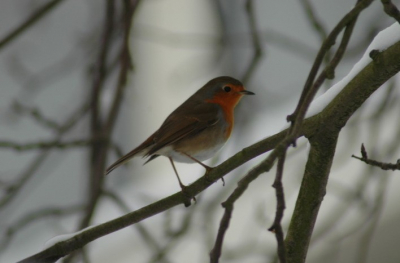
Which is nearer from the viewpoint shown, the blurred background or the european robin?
the european robin

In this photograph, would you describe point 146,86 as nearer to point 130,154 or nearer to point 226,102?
point 226,102

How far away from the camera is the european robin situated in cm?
344

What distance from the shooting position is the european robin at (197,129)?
11.3 ft

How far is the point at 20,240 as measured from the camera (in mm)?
7270

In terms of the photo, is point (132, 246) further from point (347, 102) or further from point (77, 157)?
point (347, 102)

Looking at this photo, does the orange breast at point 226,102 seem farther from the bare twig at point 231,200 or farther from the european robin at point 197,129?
the bare twig at point 231,200

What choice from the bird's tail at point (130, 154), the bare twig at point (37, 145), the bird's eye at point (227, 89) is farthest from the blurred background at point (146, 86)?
the bare twig at point (37, 145)

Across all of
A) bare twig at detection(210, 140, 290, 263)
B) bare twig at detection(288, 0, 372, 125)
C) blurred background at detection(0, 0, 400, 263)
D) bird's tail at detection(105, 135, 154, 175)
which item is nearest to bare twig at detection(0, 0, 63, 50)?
bird's tail at detection(105, 135, 154, 175)

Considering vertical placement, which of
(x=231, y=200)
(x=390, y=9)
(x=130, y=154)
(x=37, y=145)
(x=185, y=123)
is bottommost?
(x=231, y=200)

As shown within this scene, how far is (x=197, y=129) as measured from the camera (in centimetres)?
363

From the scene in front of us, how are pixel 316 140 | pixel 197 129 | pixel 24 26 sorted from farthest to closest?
pixel 197 129 < pixel 24 26 < pixel 316 140

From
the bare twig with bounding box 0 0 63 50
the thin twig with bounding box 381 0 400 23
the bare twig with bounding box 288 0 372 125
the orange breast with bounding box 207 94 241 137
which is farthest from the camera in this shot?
the orange breast with bounding box 207 94 241 137

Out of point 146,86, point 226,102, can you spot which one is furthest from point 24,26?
point 146,86

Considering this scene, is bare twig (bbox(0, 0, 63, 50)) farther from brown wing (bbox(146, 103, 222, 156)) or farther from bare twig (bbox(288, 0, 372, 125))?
bare twig (bbox(288, 0, 372, 125))
